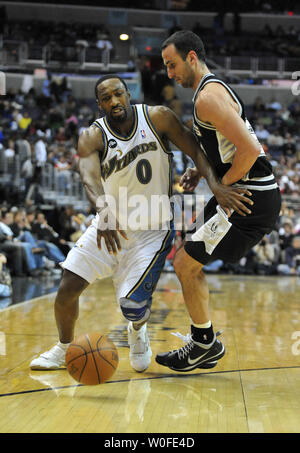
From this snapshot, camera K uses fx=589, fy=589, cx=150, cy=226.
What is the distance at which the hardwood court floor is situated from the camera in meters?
2.69

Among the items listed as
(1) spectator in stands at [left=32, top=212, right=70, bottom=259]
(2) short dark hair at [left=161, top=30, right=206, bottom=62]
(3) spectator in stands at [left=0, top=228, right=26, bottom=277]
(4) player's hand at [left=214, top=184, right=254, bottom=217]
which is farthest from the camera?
(1) spectator in stands at [left=32, top=212, right=70, bottom=259]

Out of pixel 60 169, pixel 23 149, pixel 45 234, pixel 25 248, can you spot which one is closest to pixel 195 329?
pixel 25 248

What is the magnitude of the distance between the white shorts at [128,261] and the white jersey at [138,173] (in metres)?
0.10

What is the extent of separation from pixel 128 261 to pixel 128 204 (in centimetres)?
38

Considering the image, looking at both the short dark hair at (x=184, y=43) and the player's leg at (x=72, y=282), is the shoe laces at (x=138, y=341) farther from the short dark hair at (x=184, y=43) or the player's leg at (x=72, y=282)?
the short dark hair at (x=184, y=43)

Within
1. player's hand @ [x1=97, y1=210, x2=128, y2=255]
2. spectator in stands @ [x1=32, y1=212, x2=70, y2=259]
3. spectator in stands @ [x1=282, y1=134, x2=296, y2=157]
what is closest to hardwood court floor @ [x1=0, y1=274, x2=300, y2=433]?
player's hand @ [x1=97, y1=210, x2=128, y2=255]

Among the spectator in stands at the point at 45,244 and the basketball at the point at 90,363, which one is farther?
the spectator in stands at the point at 45,244

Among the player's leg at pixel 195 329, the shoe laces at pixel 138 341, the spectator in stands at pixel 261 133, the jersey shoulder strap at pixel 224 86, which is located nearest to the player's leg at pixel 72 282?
the shoe laces at pixel 138 341

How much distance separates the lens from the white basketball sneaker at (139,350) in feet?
12.4

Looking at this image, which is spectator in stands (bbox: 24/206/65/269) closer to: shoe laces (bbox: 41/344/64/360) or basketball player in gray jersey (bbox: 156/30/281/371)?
shoe laces (bbox: 41/344/64/360)

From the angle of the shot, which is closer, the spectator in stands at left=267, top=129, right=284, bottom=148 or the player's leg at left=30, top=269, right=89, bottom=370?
the player's leg at left=30, top=269, right=89, bottom=370

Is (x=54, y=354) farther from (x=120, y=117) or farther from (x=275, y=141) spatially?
(x=275, y=141)

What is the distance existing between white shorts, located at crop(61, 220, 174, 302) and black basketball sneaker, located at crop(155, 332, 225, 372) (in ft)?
1.35

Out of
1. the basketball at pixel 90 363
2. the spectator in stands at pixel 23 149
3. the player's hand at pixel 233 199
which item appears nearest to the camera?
the basketball at pixel 90 363
